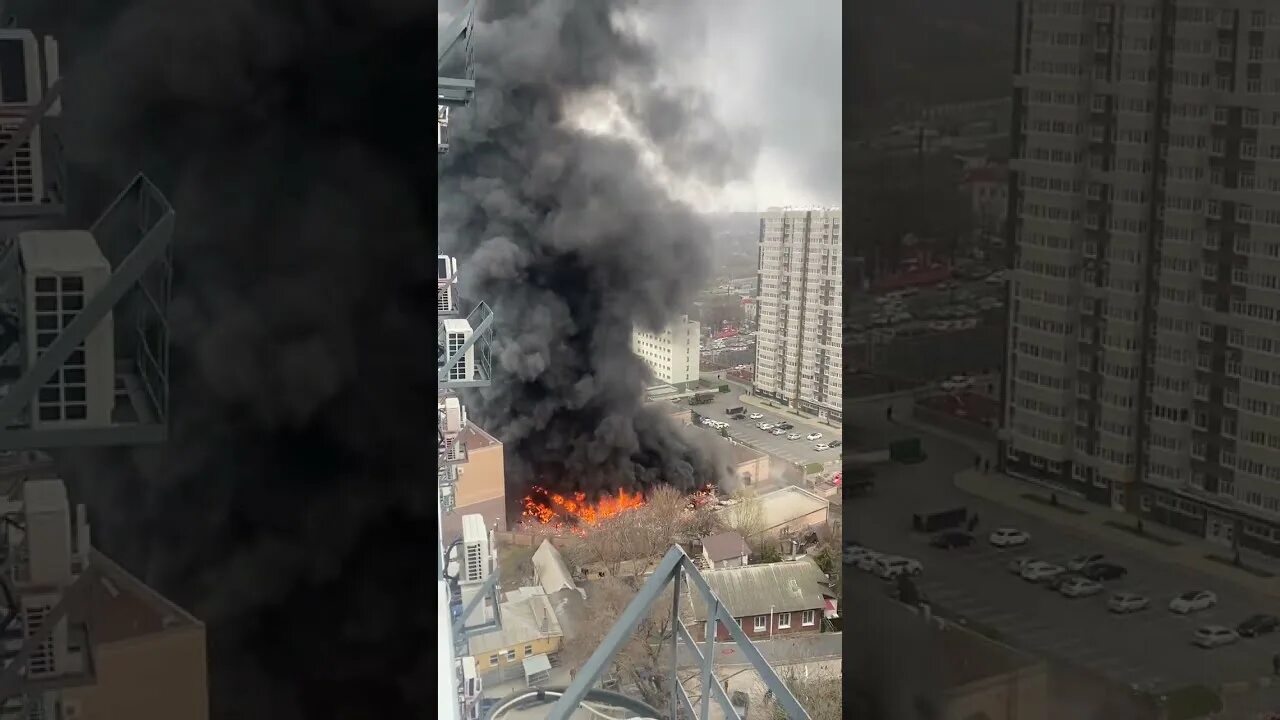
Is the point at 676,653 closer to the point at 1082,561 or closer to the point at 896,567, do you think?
the point at 896,567

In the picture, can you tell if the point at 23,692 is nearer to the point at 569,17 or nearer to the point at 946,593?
the point at 946,593

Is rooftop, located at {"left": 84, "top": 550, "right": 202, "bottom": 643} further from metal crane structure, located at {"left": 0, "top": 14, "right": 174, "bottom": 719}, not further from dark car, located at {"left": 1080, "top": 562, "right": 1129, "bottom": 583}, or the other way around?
dark car, located at {"left": 1080, "top": 562, "right": 1129, "bottom": 583}

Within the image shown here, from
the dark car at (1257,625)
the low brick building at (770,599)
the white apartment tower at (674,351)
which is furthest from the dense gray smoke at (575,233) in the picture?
the dark car at (1257,625)

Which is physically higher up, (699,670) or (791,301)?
(791,301)

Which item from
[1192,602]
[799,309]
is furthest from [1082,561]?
[799,309]

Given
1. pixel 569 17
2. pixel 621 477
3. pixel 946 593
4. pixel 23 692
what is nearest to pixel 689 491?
pixel 621 477

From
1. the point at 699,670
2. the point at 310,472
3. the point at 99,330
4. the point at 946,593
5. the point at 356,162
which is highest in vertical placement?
the point at 356,162
